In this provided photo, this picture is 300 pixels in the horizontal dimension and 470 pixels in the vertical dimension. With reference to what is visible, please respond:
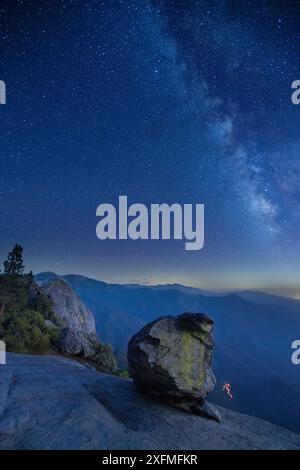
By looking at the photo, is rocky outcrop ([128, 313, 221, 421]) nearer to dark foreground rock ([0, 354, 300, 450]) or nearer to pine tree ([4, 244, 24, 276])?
dark foreground rock ([0, 354, 300, 450])

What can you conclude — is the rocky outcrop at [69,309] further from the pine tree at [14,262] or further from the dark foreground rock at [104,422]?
the dark foreground rock at [104,422]

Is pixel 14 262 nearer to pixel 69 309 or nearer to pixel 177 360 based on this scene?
pixel 69 309

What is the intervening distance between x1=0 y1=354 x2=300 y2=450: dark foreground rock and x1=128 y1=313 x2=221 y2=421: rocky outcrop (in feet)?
2.24

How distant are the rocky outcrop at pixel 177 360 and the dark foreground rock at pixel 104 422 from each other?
0.68 metres

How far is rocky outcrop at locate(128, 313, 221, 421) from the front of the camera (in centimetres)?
1209

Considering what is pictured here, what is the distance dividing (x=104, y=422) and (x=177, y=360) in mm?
3631

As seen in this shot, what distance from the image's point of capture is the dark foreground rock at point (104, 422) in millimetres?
9367

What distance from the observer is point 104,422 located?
34.2 ft

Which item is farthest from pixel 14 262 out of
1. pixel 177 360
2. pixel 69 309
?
pixel 177 360

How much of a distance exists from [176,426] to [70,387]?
5.35 meters

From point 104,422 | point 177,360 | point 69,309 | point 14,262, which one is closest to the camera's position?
point 104,422

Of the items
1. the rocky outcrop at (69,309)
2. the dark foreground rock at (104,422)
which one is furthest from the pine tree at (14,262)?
the dark foreground rock at (104,422)

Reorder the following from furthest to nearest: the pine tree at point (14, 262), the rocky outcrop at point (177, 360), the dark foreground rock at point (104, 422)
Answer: the pine tree at point (14, 262), the rocky outcrop at point (177, 360), the dark foreground rock at point (104, 422)
